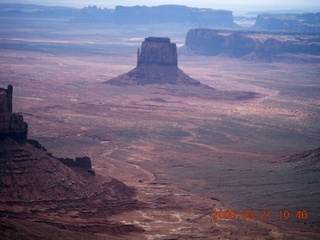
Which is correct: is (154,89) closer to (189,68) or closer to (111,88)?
(111,88)

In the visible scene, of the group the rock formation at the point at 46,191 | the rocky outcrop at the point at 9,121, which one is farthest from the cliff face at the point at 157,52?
the rocky outcrop at the point at 9,121

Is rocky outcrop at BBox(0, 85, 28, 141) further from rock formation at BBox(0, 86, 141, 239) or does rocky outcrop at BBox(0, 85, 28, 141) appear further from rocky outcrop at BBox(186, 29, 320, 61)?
rocky outcrop at BBox(186, 29, 320, 61)

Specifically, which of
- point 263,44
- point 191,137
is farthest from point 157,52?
point 263,44

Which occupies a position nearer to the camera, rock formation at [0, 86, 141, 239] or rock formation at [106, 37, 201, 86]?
rock formation at [0, 86, 141, 239]

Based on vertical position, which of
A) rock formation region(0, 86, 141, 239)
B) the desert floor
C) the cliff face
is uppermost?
the cliff face

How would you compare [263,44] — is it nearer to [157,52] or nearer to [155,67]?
[155,67]
